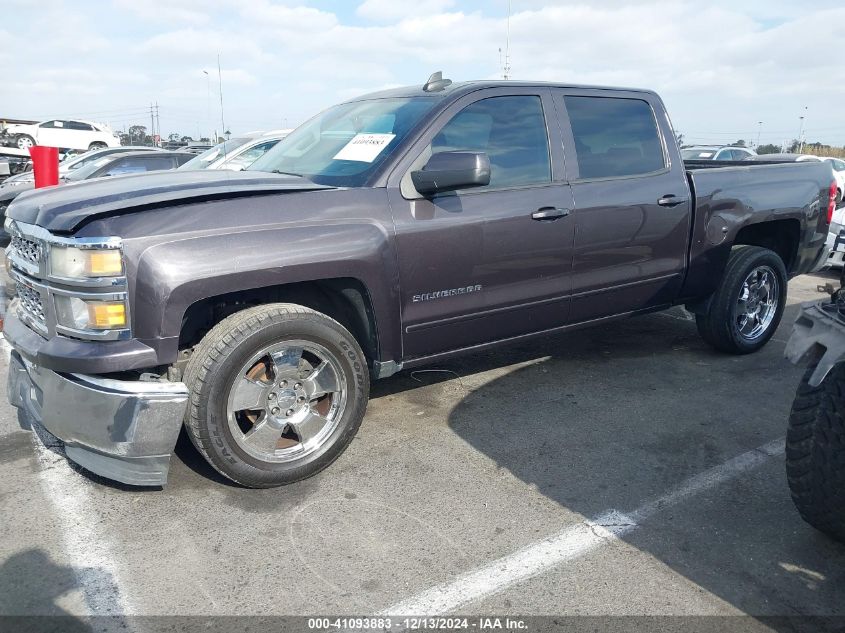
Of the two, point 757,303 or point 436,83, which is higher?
point 436,83

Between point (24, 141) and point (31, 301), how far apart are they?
96.8 ft

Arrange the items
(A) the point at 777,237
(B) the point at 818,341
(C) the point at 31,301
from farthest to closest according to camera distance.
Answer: (A) the point at 777,237, (C) the point at 31,301, (B) the point at 818,341

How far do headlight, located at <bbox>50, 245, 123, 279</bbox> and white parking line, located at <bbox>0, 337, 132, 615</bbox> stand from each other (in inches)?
42.1

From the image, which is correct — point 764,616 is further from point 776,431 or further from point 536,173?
point 536,173

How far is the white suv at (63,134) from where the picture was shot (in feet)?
95.3

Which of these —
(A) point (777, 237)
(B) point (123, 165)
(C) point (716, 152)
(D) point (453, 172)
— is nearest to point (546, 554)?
(D) point (453, 172)

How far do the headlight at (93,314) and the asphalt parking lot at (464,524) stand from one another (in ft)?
2.86

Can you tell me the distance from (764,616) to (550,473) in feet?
3.84

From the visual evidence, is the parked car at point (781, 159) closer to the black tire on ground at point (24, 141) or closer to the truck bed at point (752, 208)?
the truck bed at point (752, 208)

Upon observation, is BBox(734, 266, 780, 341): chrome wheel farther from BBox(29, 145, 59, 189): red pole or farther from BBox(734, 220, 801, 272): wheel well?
BBox(29, 145, 59, 189): red pole

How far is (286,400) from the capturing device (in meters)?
3.20

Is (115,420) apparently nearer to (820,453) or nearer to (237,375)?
(237,375)

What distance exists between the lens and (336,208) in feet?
10.5

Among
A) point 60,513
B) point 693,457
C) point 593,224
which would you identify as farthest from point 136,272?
point 693,457
